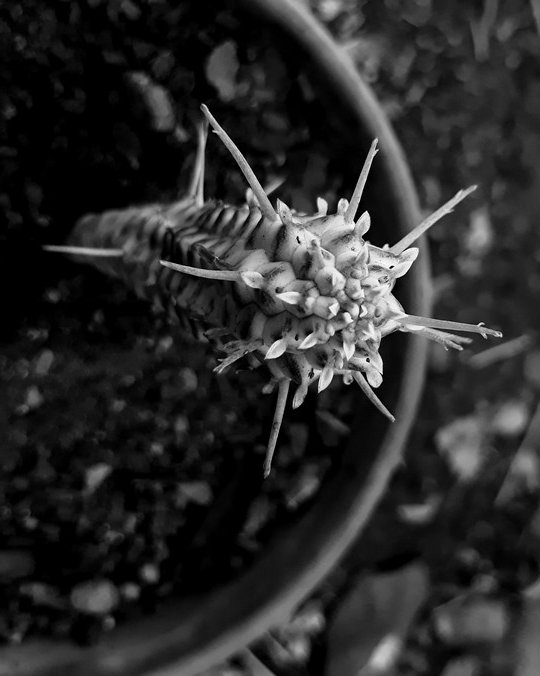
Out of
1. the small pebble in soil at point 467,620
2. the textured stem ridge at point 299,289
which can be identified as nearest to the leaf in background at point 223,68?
the textured stem ridge at point 299,289

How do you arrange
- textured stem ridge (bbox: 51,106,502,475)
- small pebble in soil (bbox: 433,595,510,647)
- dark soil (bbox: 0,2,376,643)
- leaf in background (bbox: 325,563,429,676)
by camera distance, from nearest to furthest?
textured stem ridge (bbox: 51,106,502,475) → dark soil (bbox: 0,2,376,643) → leaf in background (bbox: 325,563,429,676) → small pebble in soil (bbox: 433,595,510,647)

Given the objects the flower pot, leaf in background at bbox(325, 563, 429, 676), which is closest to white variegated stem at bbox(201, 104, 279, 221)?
the flower pot

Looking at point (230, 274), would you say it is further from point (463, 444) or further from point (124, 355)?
point (463, 444)

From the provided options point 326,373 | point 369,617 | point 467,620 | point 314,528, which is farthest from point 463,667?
point 326,373

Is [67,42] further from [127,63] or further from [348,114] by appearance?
[348,114]

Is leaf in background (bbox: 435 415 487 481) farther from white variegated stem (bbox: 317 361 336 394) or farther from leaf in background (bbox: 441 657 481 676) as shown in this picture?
white variegated stem (bbox: 317 361 336 394)

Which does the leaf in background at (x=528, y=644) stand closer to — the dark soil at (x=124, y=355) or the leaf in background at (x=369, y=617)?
the leaf in background at (x=369, y=617)
